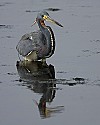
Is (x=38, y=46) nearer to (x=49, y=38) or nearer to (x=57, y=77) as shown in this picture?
(x=49, y=38)

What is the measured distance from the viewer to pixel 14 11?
1867 centimetres

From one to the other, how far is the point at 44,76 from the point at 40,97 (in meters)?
1.39

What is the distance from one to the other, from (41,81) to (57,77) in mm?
354

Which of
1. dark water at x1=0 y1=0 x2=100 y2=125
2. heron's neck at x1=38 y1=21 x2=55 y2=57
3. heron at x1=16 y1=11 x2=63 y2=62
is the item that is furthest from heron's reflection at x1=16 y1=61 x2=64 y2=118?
heron's neck at x1=38 y1=21 x2=55 y2=57

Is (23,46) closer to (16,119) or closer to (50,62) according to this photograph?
(50,62)

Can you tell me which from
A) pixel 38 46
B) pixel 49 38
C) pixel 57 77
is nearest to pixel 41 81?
pixel 57 77

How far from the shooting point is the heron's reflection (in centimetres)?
974

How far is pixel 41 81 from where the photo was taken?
11281 mm

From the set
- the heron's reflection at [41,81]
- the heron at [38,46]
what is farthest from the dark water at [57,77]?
the heron at [38,46]

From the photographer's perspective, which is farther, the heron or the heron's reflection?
the heron

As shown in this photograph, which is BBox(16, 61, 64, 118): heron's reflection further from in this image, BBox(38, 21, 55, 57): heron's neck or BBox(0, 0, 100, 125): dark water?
BBox(38, 21, 55, 57): heron's neck

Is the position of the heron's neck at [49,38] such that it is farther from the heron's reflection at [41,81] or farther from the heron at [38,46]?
the heron's reflection at [41,81]

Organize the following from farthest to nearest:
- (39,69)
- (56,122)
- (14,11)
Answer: (14,11), (39,69), (56,122)

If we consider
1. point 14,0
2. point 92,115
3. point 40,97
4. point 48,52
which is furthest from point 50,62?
point 14,0
